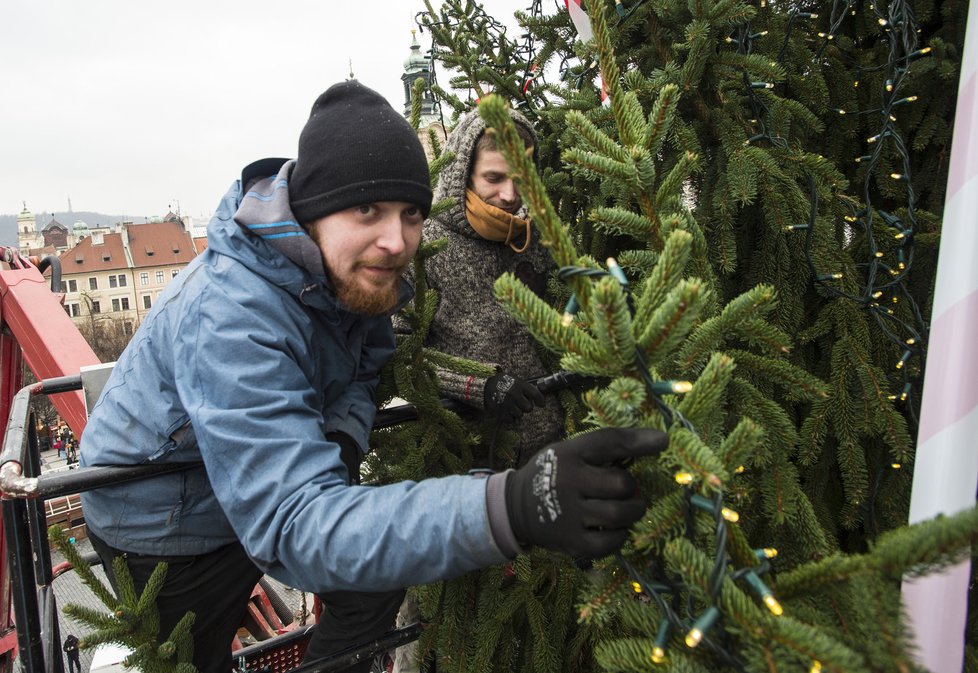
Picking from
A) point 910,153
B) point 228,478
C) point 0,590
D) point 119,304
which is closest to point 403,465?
point 228,478

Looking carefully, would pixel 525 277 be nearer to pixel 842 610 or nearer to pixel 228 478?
pixel 228 478

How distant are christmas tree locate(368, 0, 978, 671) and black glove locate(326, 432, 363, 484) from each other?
274mm

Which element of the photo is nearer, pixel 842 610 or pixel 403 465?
pixel 842 610

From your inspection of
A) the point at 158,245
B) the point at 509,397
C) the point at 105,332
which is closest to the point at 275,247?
the point at 509,397

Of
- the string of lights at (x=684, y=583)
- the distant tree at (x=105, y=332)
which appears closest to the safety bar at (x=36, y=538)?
the string of lights at (x=684, y=583)

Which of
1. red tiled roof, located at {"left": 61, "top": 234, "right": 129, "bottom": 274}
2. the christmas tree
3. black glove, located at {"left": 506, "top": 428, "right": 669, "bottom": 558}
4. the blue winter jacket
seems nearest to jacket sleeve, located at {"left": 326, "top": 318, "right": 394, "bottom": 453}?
the blue winter jacket

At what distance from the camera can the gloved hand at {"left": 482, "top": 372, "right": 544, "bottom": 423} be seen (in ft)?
7.61

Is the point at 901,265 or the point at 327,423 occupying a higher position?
the point at 901,265

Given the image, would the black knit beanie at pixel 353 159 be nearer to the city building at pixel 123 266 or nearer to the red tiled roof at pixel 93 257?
the city building at pixel 123 266

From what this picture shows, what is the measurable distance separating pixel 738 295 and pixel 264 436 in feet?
5.06

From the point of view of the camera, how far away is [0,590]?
414cm

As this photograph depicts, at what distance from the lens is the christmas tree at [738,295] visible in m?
0.93

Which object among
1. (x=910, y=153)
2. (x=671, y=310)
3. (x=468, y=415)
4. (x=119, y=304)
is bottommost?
(x=468, y=415)

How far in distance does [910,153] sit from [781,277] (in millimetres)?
794
